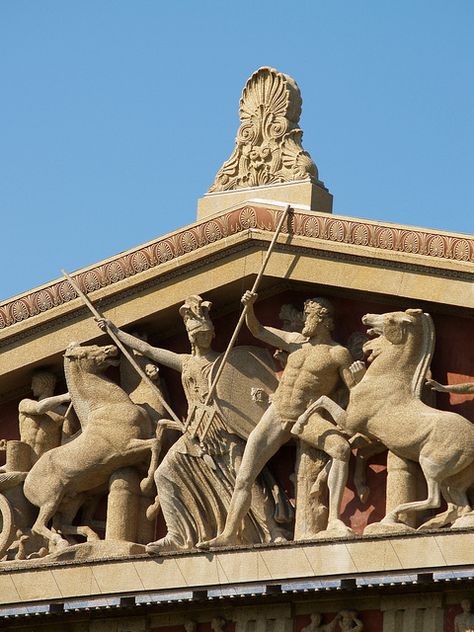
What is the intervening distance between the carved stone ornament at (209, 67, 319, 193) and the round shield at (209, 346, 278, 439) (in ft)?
4.77

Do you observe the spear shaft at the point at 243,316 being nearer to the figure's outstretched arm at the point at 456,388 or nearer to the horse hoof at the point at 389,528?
the figure's outstretched arm at the point at 456,388

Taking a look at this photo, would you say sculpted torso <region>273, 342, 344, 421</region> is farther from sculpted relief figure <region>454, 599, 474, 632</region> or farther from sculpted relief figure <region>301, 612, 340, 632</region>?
sculpted relief figure <region>454, 599, 474, 632</region>

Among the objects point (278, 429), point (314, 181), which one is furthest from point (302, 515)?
point (314, 181)

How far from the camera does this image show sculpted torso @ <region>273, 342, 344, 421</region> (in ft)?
90.8

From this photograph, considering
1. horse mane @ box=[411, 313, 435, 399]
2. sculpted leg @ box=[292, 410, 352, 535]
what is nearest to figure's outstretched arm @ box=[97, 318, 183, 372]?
sculpted leg @ box=[292, 410, 352, 535]

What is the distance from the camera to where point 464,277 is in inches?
1077

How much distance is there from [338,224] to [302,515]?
91.5 inches

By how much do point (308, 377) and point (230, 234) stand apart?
143 cm

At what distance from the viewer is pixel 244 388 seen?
92.3ft

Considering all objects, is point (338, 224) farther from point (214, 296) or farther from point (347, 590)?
point (347, 590)

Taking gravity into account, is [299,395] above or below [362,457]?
above

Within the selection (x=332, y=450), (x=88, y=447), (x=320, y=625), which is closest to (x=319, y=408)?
(x=332, y=450)

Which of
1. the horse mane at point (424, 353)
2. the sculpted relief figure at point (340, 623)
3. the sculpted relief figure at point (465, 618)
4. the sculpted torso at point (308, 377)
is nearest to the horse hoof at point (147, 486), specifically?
the sculpted torso at point (308, 377)

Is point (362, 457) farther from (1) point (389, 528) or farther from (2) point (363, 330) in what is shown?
(2) point (363, 330)
